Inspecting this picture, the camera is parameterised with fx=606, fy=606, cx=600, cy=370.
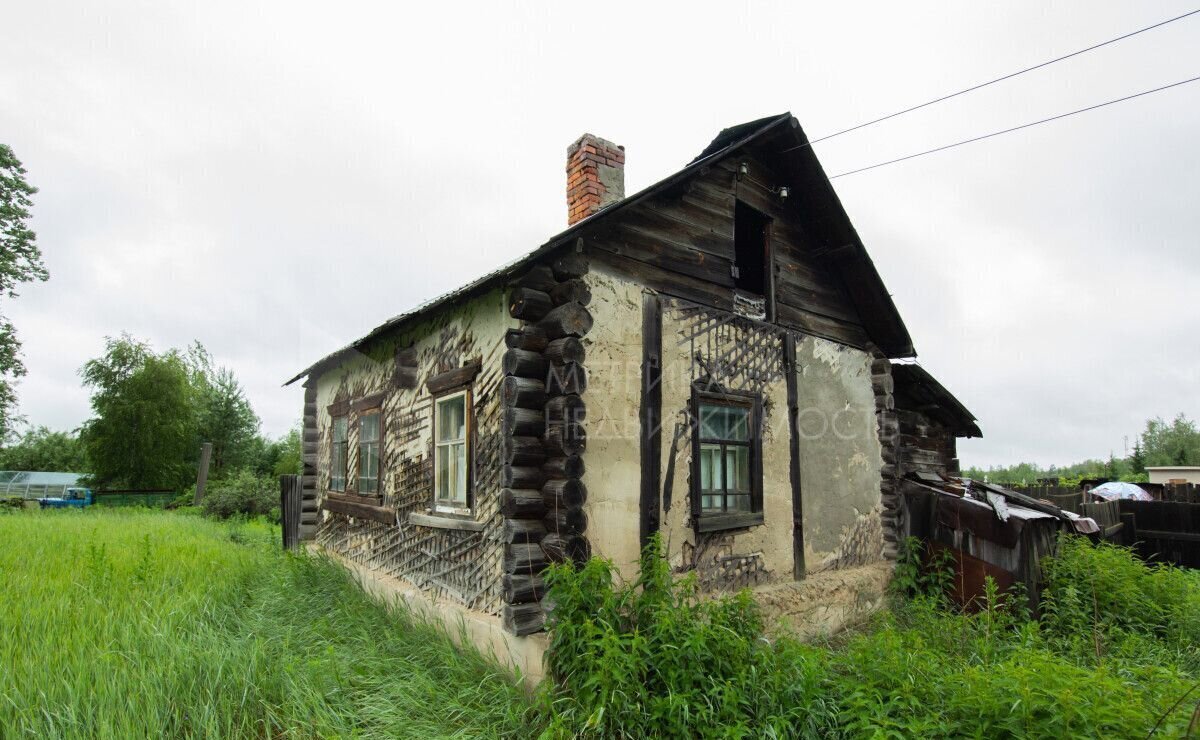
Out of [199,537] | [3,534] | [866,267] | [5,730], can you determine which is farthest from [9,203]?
[866,267]

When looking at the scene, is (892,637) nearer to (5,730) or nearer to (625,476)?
(625,476)

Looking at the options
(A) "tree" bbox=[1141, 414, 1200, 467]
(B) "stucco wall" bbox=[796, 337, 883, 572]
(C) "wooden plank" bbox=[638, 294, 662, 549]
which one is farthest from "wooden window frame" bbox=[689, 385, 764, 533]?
(A) "tree" bbox=[1141, 414, 1200, 467]

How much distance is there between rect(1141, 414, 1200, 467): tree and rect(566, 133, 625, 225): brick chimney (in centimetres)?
4622

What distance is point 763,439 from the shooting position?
7.34 meters

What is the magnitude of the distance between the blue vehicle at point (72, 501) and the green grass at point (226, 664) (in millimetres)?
20741

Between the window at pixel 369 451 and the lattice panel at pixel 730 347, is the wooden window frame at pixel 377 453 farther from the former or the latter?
the lattice panel at pixel 730 347

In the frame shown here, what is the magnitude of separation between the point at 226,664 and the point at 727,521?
4.79 meters

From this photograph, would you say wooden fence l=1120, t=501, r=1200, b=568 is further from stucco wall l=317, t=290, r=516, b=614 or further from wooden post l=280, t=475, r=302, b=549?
wooden post l=280, t=475, r=302, b=549

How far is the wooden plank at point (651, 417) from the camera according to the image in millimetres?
5980

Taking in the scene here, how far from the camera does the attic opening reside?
26.6 feet

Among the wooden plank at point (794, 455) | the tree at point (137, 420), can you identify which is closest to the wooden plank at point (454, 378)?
the wooden plank at point (794, 455)

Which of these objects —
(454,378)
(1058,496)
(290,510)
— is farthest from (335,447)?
(1058,496)

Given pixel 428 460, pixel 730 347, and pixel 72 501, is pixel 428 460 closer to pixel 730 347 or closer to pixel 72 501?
pixel 730 347

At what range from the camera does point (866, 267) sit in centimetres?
870
